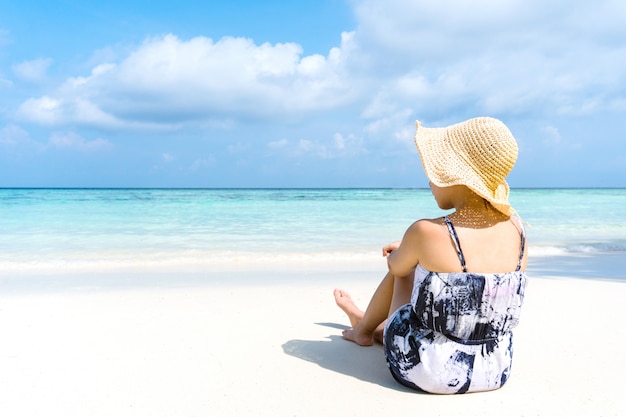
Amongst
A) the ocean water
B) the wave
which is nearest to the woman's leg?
the ocean water

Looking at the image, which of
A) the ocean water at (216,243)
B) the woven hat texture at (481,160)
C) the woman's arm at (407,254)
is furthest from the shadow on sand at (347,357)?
the ocean water at (216,243)

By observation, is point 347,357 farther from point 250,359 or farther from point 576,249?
point 576,249

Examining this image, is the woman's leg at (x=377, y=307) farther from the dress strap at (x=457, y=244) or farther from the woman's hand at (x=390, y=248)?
the dress strap at (x=457, y=244)

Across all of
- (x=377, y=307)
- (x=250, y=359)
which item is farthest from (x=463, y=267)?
(x=250, y=359)

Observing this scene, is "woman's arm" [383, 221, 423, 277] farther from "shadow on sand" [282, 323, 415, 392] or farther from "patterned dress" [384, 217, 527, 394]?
"shadow on sand" [282, 323, 415, 392]

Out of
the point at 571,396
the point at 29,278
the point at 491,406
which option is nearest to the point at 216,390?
the point at 491,406

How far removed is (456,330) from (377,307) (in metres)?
0.75

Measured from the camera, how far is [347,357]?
10.6 feet

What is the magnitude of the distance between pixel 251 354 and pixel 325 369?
528 mm

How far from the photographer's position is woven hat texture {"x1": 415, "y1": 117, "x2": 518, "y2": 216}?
2387 mm

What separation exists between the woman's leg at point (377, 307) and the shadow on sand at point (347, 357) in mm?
65

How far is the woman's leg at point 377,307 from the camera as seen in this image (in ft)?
9.30

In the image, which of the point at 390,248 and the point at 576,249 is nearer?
the point at 390,248

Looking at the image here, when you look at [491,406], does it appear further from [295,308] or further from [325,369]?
[295,308]
